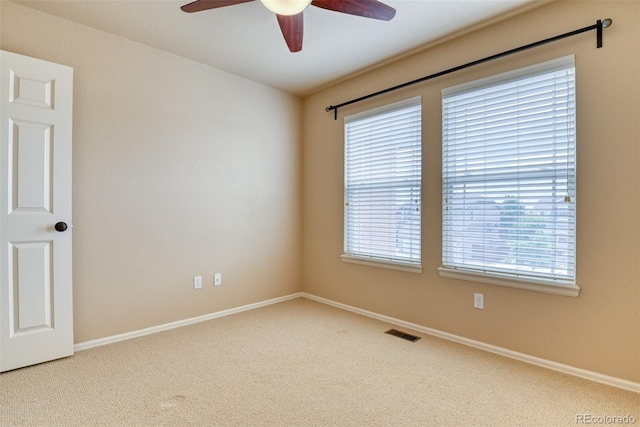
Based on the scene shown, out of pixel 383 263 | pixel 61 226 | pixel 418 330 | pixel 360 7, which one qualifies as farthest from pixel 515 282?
pixel 61 226

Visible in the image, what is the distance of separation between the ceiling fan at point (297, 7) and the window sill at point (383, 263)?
202 centimetres

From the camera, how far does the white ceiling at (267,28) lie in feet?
7.57

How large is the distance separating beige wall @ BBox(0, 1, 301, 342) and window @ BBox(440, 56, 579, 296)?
78.8 inches

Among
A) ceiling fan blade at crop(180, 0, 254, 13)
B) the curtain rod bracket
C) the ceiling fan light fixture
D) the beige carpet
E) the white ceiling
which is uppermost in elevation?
the white ceiling

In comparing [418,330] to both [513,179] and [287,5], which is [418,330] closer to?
[513,179]

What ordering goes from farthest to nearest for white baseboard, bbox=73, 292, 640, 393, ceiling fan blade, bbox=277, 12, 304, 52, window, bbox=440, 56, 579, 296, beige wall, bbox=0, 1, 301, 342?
beige wall, bbox=0, 1, 301, 342 < window, bbox=440, 56, 579, 296 < white baseboard, bbox=73, 292, 640, 393 < ceiling fan blade, bbox=277, 12, 304, 52

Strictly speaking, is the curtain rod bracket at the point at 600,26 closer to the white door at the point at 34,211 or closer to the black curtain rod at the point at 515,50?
the black curtain rod at the point at 515,50

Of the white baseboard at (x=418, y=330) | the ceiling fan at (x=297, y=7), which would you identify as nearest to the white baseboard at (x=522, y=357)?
the white baseboard at (x=418, y=330)

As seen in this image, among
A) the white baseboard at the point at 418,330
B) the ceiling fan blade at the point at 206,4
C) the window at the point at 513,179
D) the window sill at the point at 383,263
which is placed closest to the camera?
the ceiling fan blade at the point at 206,4

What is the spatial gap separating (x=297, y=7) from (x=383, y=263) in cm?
233

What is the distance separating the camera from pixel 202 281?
10.7 ft

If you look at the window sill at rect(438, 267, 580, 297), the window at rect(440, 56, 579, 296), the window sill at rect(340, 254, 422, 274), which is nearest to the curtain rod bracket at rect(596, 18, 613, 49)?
the window at rect(440, 56, 579, 296)

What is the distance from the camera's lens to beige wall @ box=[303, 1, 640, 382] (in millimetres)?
1974

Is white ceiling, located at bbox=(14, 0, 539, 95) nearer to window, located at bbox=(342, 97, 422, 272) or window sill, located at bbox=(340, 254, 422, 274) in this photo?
window, located at bbox=(342, 97, 422, 272)
